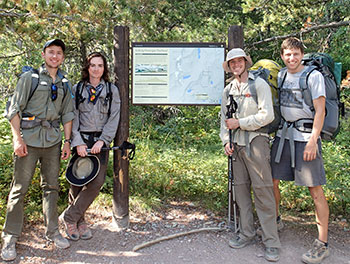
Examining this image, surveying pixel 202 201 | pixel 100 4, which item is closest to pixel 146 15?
pixel 100 4

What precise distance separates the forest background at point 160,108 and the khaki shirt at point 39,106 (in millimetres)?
1328

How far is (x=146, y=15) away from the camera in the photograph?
7.41m

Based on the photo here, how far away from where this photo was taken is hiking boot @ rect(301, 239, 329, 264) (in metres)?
3.57

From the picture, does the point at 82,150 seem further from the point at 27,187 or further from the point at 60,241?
the point at 60,241

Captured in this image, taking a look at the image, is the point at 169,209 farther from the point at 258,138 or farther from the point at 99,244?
the point at 258,138

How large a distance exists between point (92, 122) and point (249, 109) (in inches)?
72.8

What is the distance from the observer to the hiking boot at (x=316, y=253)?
11.7 ft

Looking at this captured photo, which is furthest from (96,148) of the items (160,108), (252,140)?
(160,108)

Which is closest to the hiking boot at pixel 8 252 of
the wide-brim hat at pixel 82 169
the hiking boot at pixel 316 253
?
the wide-brim hat at pixel 82 169

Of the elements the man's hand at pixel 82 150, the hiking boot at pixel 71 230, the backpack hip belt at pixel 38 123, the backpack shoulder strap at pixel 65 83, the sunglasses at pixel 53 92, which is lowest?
the hiking boot at pixel 71 230

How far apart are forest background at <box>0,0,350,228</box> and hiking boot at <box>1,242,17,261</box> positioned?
0.58m

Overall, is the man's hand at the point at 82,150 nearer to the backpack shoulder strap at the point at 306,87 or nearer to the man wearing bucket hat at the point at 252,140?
the man wearing bucket hat at the point at 252,140

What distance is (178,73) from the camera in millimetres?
4336

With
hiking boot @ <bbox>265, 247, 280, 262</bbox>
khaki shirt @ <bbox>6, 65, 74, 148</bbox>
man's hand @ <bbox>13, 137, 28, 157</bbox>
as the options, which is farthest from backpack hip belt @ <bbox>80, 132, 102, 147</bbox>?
hiking boot @ <bbox>265, 247, 280, 262</bbox>
